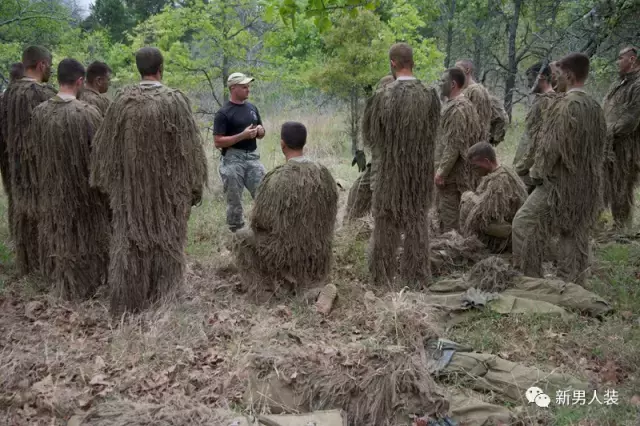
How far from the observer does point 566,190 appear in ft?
17.5

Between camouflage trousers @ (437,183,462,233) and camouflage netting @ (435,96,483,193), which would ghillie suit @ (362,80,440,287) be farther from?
camouflage trousers @ (437,183,462,233)

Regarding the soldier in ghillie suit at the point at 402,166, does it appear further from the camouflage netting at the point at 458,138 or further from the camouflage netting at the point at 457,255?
the camouflage netting at the point at 458,138

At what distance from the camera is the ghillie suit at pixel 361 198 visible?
741cm

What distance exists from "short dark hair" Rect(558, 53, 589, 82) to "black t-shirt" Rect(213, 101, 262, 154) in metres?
3.59

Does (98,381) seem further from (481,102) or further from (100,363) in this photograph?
(481,102)

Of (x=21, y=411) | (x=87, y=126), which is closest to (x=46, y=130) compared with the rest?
(x=87, y=126)

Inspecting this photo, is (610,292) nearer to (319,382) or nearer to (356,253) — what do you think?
(356,253)

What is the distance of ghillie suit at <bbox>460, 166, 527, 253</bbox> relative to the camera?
595cm

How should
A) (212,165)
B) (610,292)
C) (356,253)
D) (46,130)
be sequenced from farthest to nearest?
(212,165), (356,253), (610,292), (46,130)

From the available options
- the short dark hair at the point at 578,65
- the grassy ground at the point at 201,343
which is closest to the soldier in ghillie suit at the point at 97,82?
the grassy ground at the point at 201,343

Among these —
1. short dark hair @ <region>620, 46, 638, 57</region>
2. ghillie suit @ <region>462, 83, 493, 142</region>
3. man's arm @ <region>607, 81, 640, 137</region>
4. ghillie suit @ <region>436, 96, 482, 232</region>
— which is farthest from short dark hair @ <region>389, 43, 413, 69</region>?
man's arm @ <region>607, 81, 640, 137</region>

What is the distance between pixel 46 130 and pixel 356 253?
3.42 m

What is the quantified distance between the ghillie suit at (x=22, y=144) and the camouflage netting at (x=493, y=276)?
4.25m

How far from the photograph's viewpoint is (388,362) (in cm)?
383
